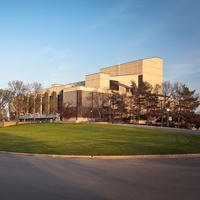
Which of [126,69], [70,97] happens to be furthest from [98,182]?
[126,69]

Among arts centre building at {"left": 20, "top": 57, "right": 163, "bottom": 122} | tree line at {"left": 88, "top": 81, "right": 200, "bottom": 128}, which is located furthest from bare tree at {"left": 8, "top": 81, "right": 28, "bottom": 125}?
tree line at {"left": 88, "top": 81, "right": 200, "bottom": 128}

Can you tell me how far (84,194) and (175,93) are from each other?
70.7m

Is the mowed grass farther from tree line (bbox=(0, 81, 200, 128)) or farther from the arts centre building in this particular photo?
the arts centre building

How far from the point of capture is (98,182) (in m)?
8.29

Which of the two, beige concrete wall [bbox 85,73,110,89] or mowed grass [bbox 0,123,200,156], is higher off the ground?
beige concrete wall [bbox 85,73,110,89]

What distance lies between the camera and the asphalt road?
22.3 feet

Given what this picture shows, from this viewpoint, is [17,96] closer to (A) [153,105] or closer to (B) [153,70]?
(A) [153,105]

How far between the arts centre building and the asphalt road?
8039cm

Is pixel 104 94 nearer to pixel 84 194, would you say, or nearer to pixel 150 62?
pixel 150 62

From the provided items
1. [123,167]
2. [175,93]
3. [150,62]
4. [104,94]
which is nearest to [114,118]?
[104,94]

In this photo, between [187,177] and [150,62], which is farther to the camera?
[150,62]

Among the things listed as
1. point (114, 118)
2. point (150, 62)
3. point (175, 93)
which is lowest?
point (114, 118)

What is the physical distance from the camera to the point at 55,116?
10681cm

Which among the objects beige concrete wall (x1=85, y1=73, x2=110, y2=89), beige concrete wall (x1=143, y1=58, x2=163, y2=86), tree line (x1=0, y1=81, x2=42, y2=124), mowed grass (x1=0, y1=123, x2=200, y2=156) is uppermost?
beige concrete wall (x1=143, y1=58, x2=163, y2=86)
